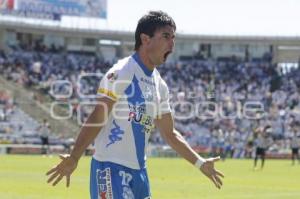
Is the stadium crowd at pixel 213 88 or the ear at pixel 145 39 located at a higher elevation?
the ear at pixel 145 39

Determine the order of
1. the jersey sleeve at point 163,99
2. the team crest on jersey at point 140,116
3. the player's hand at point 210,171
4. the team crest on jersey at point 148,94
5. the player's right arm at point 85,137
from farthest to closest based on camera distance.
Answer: the player's hand at point 210,171, the jersey sleeve at point 163,99, the team crest on jersey at point 148,94, the team crest on jersey at point 140,116, the player's right arm at point 85,137

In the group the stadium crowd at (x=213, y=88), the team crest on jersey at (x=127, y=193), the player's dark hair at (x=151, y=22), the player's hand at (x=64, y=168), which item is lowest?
the stadium crowd at (x=213, y=88)

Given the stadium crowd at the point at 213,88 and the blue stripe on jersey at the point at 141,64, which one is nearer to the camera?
the blue stripe on jersey at the point at 141,64

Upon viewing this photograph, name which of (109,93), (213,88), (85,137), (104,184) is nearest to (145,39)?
(109,93)

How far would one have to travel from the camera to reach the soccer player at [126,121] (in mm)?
6305

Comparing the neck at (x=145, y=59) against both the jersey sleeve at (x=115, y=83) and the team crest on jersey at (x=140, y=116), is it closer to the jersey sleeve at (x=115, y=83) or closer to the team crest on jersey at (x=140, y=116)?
the jersey sleeve at (x=115, y=83)

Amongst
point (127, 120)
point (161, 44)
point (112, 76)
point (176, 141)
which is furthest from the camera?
point (176, 141)

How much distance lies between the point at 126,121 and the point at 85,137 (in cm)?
44

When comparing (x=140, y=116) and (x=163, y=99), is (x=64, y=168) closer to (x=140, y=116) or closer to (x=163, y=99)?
(x=140, y=116)

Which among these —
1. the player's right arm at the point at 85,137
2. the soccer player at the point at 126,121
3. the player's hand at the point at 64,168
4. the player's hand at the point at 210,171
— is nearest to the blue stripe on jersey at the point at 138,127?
Answer: the soccer player at the point at 126,121

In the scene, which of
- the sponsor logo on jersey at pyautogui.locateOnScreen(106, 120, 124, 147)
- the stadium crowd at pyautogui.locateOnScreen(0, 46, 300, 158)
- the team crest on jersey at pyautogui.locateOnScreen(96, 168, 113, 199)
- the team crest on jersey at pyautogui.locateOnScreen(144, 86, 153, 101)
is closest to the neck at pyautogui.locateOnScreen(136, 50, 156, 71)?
the team crest on jersey at pyautogui.locateOnScreen(144, 86, 153, 101)

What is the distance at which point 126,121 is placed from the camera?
6496mm

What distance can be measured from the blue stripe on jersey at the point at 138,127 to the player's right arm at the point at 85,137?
260mm

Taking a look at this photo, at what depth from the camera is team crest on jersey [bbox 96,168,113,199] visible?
6.37 meters
